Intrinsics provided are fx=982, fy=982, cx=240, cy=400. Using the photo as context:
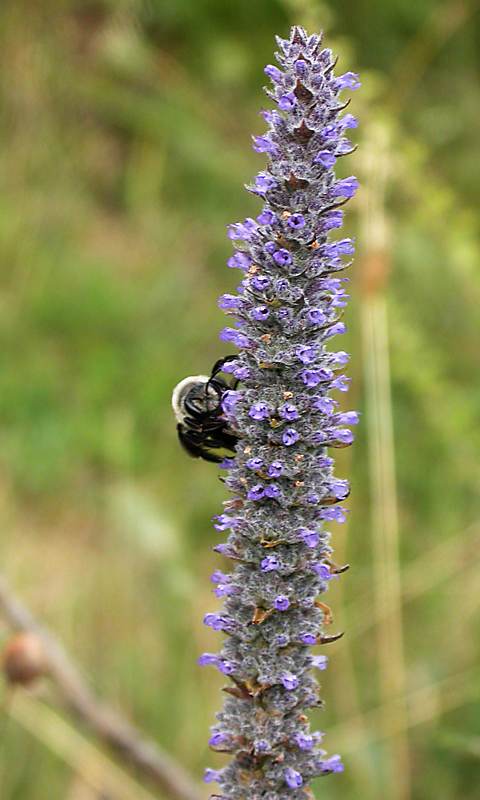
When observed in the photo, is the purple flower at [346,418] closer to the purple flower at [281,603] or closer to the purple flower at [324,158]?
the purple flower at [281,603]

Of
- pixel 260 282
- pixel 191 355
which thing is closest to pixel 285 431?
pixel 260 282

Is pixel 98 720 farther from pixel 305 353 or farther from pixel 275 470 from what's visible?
pixel 305 353

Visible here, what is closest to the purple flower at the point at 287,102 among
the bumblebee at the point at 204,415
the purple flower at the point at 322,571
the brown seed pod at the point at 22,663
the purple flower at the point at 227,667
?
the bumblebee at the point at 204,415

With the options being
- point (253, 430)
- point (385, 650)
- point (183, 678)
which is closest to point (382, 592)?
point (385, 650)

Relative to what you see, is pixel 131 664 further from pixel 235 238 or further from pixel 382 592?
pixel 235 238

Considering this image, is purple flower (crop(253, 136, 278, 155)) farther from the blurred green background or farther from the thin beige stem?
the thin beige stem

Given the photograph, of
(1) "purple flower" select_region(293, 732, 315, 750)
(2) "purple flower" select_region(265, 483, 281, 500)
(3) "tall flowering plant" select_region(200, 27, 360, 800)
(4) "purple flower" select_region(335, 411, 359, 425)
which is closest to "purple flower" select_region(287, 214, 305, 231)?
(3) "tall flowering plant" select_region(200, 27, 360, 800)
